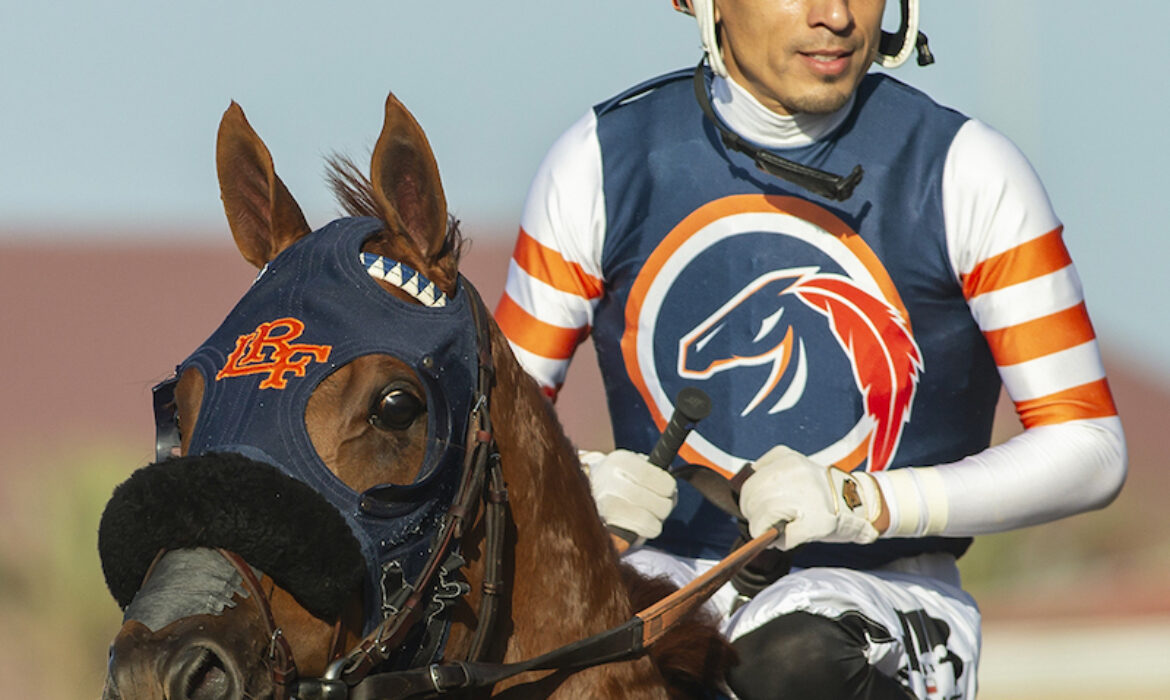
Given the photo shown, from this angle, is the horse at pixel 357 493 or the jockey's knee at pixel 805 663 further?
the jockey's knee at pixel 805 663

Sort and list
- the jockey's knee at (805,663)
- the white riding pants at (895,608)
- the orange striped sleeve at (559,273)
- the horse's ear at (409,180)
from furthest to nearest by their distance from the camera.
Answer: the orange striped sleeve at (559,273) < the white riding pants at (895,608) < the jockey's knee at (805,663) < the horse's ear at (409,180)

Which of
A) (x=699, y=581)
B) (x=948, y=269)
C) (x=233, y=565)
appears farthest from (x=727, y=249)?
(x=233, y=565)

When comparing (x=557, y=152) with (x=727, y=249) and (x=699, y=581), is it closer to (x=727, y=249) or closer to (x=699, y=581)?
(x=727, y=249)

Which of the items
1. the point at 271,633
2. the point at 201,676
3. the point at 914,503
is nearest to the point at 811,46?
the point at 914,503

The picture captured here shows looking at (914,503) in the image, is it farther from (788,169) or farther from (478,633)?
(478,633)

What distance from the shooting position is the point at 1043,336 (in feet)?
10.2

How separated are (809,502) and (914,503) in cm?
24

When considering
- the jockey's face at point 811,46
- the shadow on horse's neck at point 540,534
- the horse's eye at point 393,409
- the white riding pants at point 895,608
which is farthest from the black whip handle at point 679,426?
the horse's eye at point 393,409

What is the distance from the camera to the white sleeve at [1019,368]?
2.99 metres

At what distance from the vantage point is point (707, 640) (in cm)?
277

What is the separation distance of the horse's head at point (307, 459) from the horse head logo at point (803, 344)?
1.08 metres

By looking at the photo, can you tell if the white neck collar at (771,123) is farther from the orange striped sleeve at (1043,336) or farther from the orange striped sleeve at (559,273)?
the orange striped sleeve at (1043,336)

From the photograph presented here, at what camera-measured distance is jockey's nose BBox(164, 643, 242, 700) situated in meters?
1.90

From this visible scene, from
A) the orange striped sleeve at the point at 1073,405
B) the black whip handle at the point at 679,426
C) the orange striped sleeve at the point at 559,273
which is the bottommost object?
the orange striped sleeve at the point at 1073,405
